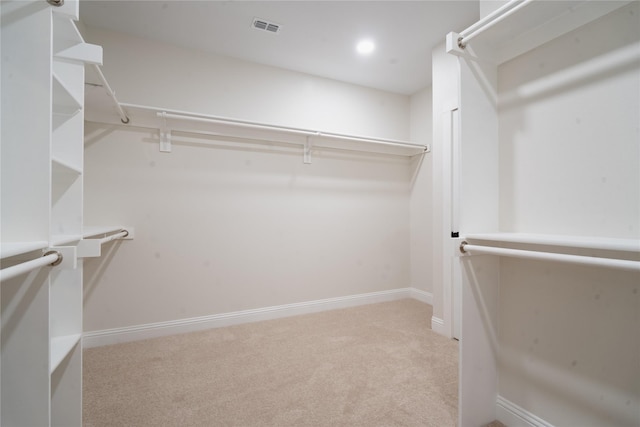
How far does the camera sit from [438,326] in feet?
7.89

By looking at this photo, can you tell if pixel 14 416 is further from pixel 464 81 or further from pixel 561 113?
pixel 561 113

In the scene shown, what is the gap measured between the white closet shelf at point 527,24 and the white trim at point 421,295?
240 centimetres

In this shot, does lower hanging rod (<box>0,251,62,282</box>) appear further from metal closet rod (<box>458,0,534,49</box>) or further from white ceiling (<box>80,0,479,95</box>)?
white ceiling (<box>80,0,479,95</box>)

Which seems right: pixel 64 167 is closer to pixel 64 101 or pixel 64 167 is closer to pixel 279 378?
pixel 64 101

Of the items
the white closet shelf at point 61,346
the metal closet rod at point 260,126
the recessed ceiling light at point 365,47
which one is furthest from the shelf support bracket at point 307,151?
the white closet shelf at point 61,346

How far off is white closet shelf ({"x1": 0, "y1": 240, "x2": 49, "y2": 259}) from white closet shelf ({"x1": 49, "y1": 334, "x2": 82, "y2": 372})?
45 centimetres

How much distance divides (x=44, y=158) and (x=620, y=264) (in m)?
1.77

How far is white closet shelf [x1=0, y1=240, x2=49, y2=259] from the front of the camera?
688mm

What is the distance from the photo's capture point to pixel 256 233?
266 cm

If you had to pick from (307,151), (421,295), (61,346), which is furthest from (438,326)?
(61,346)

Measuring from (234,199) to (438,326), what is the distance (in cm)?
212

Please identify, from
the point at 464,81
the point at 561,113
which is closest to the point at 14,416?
the point at 464,81

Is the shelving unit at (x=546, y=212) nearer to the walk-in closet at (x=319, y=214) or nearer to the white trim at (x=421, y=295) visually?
the walk-in closet at (x=319, y=214)

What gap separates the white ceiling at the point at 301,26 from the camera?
6.46 ft
